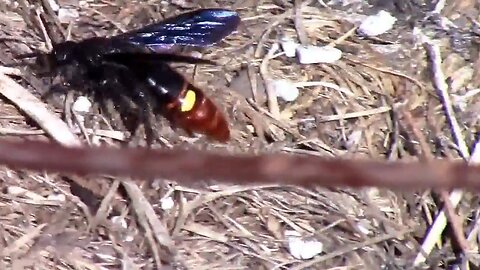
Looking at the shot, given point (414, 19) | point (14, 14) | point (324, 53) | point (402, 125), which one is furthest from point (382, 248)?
point (14, 14)

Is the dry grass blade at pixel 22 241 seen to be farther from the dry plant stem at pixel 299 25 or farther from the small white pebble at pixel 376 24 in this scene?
the small white pebble at pixel 376 24

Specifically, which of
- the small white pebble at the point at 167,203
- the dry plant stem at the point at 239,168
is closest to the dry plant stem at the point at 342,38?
the small white pebble at the point at 167,203

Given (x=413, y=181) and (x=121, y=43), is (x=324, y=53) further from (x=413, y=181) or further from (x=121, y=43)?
(x=413, y=181)

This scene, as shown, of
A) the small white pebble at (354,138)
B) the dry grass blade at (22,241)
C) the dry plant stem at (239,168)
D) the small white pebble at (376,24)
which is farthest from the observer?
the small white pebble at (376,24)

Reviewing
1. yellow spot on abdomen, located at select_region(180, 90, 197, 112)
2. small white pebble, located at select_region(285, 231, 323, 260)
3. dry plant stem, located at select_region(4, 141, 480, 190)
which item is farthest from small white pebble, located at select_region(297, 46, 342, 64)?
dry plant stem, located at select_region(4, 141, 480, 190)

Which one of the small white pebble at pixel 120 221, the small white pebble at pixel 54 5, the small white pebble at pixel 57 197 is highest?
the small white pebble at pixel 54 5

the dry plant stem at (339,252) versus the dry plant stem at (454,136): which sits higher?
the dry plant stem at (454,136)
